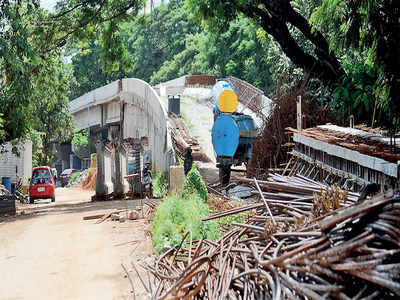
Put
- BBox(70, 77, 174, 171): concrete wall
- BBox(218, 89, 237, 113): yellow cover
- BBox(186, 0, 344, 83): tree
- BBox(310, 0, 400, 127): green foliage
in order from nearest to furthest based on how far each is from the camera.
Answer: BBox(310, 0, 400, 127): green foliage
BBox(186, 0, 344, 83): tree
BBox(218, 89, 237, 113): yellow cover
BBox(70, 77, 174, 171): concrete wall

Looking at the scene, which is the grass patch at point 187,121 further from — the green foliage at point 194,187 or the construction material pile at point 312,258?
the construction material pile at point 312,258

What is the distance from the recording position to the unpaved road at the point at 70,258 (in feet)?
18.6

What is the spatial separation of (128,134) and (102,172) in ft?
Answer: 29.8

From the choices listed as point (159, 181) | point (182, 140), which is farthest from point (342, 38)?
point (182, 140)

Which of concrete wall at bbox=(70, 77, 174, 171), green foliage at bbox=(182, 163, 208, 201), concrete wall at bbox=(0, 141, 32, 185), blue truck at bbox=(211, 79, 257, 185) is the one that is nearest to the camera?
green foliage at bbox=(182, 163, 208, 201)

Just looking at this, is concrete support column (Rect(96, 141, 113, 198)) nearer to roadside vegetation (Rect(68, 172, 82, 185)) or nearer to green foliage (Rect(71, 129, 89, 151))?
green foliage (Rect(71, 129, 89, 151))

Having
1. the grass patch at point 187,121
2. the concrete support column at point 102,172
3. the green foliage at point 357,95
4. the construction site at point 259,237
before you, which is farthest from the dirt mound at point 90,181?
the green foliage at point 357,95

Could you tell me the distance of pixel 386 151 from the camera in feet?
20.6

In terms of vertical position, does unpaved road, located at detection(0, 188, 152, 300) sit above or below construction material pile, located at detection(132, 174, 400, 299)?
below

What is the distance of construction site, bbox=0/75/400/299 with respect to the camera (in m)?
2.85

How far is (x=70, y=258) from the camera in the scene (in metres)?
7.26

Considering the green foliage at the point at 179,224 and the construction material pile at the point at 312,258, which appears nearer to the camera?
the construction material pile at the point at 312,258

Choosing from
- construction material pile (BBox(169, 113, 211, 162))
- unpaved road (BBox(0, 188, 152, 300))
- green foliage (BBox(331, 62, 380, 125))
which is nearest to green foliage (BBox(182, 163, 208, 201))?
unpaved road (BBox(0, 188, 152, 300))

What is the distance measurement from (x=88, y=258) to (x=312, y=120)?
21.7 feet
